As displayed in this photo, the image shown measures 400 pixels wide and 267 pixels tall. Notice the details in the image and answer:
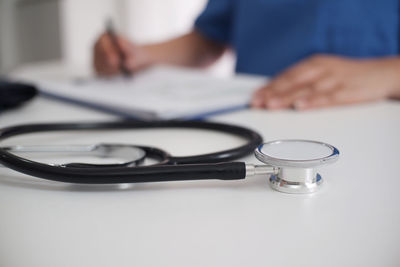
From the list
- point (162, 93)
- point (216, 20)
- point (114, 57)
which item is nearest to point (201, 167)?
point (162, 93)

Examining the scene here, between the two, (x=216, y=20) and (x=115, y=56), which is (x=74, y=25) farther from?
(x=115, y=56)

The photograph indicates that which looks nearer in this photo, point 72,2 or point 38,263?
point 38,263

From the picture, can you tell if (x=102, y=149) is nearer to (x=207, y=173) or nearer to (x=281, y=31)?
(x=207, y=173)

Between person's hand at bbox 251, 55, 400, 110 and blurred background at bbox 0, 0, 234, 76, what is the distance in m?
0.97

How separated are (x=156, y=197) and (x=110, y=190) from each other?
4 cm

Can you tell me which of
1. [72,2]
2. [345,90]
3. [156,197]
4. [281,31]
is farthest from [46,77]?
[72,2]

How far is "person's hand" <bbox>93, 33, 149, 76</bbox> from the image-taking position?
948 mm

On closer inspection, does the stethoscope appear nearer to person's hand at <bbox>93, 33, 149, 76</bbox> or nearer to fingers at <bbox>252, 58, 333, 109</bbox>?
fingers at <bbox>252, 58, 333, 109</bbox>

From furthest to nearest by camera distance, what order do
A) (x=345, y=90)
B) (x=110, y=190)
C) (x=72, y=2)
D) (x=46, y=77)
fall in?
(x=72, y=2), (x=46, y=77), (x=345, y=90), (x=110, y=190)

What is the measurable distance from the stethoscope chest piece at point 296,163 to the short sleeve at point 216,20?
93cm

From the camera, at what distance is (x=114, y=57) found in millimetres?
972

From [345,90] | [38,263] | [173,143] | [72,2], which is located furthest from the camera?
[72,2]

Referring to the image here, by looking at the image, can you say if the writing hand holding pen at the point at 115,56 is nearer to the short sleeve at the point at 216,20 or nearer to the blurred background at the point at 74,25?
the short sleeve at the point at 216,20

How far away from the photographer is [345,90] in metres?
0.69
